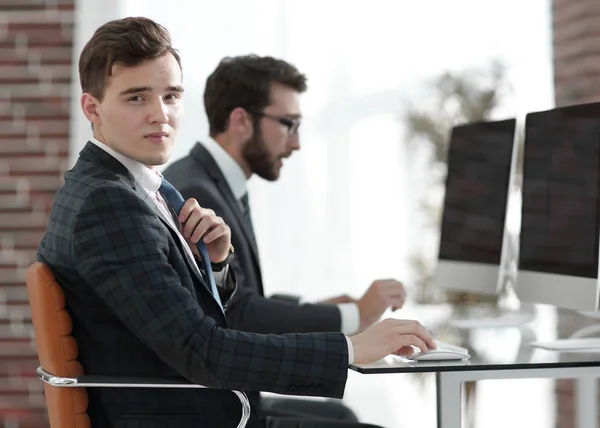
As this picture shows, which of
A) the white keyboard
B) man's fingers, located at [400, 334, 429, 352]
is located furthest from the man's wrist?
the white keyboard

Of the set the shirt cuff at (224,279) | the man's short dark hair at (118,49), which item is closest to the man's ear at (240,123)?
the shirt cuff at (224,279)

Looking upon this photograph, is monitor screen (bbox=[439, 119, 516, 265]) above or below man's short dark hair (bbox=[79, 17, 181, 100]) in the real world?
below

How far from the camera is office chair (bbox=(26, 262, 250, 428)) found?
1784 mm

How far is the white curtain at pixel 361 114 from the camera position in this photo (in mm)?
5047

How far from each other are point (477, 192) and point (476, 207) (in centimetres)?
5

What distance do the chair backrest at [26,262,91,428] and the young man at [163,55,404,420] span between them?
2.81ft

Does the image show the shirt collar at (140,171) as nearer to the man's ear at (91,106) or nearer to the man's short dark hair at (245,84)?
the man's ear at (91,106)

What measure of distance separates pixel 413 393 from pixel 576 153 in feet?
9.74

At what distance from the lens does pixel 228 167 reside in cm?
303

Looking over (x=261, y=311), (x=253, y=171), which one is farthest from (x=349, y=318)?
(x=253, y=171)

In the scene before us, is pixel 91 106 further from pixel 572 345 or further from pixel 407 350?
pixel 572 345

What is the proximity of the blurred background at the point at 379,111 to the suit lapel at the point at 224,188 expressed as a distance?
1934 mm

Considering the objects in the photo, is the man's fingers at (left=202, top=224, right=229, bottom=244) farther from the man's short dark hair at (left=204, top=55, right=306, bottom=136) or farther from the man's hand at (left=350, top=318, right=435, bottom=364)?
the man's short dark hair at (left=204, top=55, right=306, bottom=136)

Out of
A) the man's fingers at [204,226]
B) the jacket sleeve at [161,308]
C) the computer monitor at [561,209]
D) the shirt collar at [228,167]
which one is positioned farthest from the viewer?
the shirt collar at [228,167]
